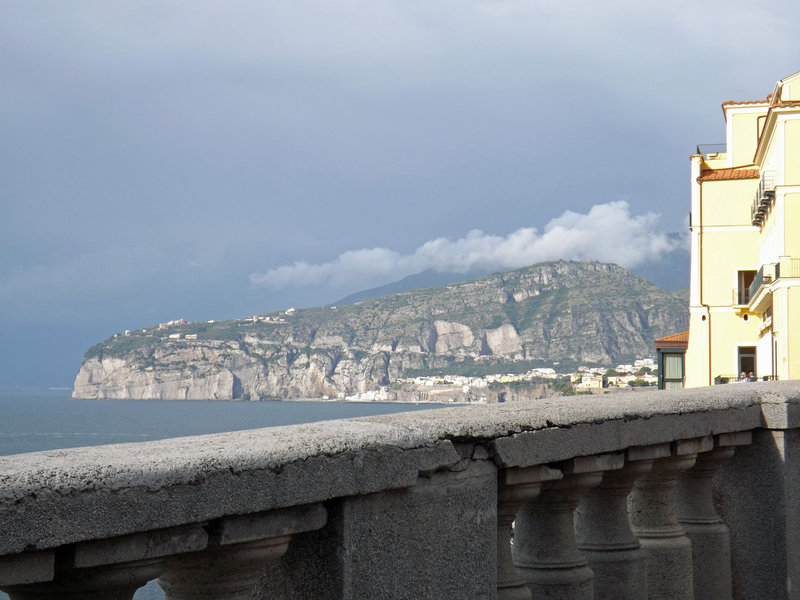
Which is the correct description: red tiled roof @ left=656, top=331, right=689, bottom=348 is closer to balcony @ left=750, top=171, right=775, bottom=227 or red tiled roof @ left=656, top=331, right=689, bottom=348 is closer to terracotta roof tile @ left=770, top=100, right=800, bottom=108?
balcony @ left=750, top=171, right=775, bottom=227

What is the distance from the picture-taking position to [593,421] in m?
3.12

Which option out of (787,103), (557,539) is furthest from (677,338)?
(557,539)

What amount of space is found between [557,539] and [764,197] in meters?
36.2

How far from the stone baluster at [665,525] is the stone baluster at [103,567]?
7.28ft

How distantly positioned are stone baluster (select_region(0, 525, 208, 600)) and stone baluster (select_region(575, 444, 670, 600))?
6.06ft

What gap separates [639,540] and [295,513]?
1.89m

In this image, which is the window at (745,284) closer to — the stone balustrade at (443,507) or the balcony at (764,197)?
the balcony at (764,197)

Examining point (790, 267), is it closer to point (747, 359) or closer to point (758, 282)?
point (758, 282)

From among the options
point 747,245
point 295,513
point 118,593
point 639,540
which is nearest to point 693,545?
point 639,540

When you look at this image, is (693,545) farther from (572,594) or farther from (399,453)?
(399,453)

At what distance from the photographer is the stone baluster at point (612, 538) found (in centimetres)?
341

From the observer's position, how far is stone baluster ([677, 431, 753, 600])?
392 cm

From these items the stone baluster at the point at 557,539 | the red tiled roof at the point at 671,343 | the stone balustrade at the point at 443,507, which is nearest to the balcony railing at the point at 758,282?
the red tiled roof at the point at 671,343

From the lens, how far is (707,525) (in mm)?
3967
